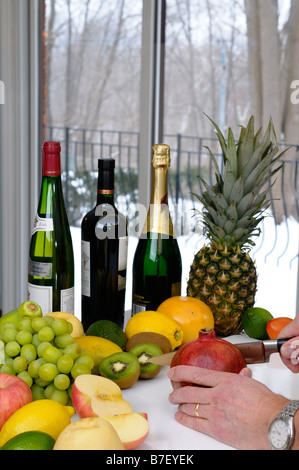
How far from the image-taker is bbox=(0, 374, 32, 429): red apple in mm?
728

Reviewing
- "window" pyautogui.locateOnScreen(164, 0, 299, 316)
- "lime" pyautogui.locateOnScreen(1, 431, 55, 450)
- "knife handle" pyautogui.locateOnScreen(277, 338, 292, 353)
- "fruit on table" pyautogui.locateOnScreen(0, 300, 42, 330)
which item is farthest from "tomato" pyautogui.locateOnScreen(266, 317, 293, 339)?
→ "window" pyautogui.locateOnScreen(164, 0, 299, 316)

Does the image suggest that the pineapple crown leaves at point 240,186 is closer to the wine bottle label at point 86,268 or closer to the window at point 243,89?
the wine bottle label at point 86,268

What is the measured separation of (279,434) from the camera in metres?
0.70

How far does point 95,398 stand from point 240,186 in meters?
0.60

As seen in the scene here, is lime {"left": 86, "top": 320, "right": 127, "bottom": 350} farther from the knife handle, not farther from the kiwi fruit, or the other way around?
the knife handle

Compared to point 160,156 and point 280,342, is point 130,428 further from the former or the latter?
point 160,156

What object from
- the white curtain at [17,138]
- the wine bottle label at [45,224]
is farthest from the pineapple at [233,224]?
the white curtain at [17,138]

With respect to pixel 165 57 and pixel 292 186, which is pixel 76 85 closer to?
pixel 165 57

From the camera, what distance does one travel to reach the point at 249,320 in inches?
46.1

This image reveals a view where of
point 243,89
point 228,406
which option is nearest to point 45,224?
point 228,406

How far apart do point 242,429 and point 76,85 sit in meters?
2.75

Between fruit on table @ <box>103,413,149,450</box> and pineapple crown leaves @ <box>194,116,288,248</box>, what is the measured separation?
0.58 m

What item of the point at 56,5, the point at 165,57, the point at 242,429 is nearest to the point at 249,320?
the point at 242,429
